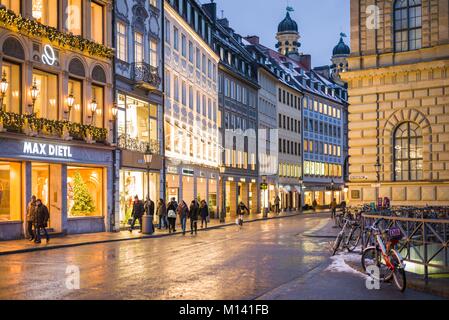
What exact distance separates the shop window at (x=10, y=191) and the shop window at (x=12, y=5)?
6.39m

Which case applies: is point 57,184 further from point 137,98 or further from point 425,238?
point 425,238

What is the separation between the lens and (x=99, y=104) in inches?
1409

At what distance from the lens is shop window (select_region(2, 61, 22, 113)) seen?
2856 centimetres

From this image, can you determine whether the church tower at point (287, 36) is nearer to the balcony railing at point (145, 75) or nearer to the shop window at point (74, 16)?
the balcony railing at point (145, 75)

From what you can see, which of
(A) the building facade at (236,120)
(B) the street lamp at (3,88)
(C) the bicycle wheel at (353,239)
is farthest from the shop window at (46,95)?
(A) the building facade at (236,120)

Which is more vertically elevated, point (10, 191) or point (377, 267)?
point (10, 191)

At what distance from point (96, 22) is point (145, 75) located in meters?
5.57

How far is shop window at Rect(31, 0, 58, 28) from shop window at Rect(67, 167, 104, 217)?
6.86 meters

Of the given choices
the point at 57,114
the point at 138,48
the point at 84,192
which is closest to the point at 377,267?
the point at 57,114

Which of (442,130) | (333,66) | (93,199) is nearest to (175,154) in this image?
(93,199)

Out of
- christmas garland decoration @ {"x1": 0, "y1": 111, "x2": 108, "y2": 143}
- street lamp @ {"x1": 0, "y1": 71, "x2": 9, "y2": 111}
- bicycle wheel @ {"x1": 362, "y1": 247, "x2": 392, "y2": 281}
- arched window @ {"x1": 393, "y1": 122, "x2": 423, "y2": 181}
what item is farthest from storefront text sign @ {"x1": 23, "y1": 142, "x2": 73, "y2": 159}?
bicycle wheel @ {"x1": 362, "y1": 247, "x2": 392, "y2": 281}

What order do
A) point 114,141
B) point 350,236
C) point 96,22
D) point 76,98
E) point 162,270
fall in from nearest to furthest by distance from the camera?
point 162,270 < point 350,236 < point 76,98 < point 96,22 < point 114,141

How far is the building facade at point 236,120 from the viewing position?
205ft

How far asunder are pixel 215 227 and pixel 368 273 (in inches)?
1147
